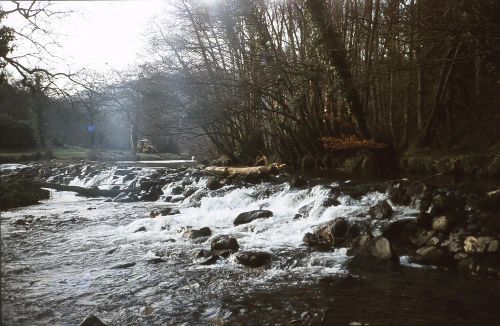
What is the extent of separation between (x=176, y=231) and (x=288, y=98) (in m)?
8.40

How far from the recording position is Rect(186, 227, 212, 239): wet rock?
28.2 feet

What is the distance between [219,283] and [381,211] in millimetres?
4050

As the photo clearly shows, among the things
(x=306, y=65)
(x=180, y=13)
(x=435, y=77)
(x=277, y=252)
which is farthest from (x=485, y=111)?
(x=180, y=13)

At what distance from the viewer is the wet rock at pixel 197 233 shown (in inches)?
338

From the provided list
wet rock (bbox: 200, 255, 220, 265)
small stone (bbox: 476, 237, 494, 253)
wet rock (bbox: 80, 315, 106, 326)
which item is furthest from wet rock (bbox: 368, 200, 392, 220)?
wet rock (bbox: 80, 315, 106, 326)

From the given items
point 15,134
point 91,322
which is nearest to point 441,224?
point 91,322

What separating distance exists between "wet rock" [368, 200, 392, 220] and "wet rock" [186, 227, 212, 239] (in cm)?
369

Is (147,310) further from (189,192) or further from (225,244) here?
(189,192)

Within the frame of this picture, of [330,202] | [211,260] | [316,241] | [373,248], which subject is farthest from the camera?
[330,202]

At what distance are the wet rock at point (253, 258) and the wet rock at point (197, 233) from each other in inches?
83.3

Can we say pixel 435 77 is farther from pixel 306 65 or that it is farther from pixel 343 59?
pixel 306 65

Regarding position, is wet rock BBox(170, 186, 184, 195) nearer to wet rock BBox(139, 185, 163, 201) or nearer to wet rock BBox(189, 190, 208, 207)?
wet rock BBox(139, 185, 163, 201)

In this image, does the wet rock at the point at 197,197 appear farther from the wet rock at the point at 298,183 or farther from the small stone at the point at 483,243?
the small stone at the point at 483,243

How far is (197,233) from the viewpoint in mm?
8664
